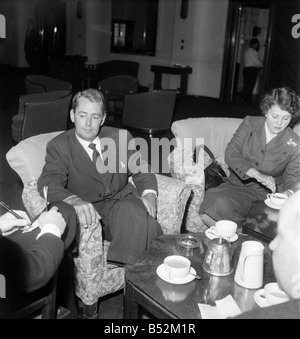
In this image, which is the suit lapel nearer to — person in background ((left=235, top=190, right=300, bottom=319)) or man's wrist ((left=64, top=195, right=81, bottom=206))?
man's wrist ((left=64, top=195, right=81, bottom=206))

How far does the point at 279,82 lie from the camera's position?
9.47 metres

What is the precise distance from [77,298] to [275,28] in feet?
27.8

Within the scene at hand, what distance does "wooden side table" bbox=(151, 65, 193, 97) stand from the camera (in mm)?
10141

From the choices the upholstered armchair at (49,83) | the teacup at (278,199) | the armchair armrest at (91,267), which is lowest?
the armchair armrest at (91,267)

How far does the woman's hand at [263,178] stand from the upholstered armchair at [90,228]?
519 millimetres

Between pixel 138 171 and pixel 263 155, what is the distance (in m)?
0.94

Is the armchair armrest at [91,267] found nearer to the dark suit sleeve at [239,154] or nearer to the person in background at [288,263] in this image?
the dark suit sleeve at [239,154]

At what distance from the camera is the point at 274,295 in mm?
1647

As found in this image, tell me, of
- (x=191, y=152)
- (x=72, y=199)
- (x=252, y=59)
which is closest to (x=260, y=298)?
(x=72, y=199)

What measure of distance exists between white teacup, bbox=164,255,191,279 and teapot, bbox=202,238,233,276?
0.11 metres

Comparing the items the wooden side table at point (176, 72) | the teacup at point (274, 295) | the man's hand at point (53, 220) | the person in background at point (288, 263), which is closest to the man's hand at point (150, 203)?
the man's hand at point (53, 220)

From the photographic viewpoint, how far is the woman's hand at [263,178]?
113 inches

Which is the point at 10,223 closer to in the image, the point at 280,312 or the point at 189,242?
the point at 189,242

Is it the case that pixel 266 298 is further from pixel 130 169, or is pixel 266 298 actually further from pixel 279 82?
pixel 279 82
